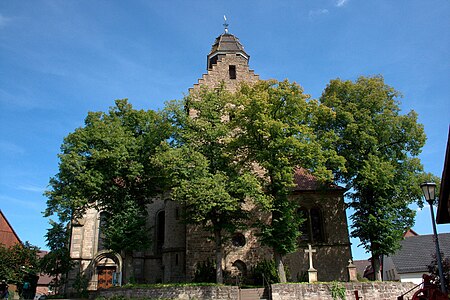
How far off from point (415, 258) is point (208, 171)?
920 inches

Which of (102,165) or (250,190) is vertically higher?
(102,165)

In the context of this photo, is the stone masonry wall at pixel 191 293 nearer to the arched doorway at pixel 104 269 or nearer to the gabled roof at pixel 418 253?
the arched doorway at pixel 104 269

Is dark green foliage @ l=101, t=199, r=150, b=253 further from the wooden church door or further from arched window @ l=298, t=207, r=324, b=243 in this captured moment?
arched window @ l=298, t=207, r=324, b=243

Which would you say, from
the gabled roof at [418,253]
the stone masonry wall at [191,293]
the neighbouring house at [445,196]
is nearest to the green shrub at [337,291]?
the stone masonry wall at [191,293]

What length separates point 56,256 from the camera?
86.8ft

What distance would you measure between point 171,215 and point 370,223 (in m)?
14.2

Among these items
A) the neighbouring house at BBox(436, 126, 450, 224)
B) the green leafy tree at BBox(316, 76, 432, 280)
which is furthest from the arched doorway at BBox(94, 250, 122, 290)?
the neighbouring house at BBox(436, 126, 450, 224)

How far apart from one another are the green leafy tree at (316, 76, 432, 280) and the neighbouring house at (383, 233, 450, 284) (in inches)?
401

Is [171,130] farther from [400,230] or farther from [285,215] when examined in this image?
[400,230]

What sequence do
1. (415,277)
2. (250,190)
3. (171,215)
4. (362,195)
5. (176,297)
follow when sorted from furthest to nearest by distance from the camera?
(415,277)
(171,215)
(362,195)
(250,190)
(176,297)

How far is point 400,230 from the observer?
2359 centimetres

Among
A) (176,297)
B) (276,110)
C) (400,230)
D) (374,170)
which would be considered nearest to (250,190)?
(276,110)

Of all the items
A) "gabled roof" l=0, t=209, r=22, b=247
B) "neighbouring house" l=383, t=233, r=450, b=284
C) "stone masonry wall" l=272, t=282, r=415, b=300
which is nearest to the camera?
"stone masonry wall" l=272, t=282, r=415, b=300

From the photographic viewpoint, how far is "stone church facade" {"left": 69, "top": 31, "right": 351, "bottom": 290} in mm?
26000
